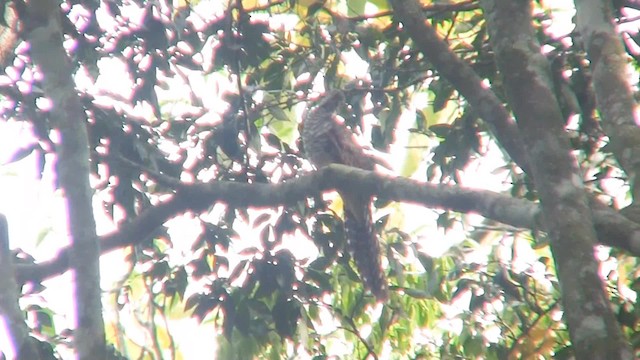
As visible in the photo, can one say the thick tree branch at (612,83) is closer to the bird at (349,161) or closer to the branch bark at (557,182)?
the branch bark at (557,182)

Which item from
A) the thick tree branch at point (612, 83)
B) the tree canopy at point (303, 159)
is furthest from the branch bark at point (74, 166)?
the thick tree branch at point (612, 83)

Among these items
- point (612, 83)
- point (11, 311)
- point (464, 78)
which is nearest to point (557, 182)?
point (612, 83)

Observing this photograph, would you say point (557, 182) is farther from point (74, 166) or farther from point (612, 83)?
point (74, 166)

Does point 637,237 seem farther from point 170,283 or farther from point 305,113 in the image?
point 305,113

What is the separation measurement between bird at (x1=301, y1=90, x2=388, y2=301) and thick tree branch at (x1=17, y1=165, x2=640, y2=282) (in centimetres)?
23

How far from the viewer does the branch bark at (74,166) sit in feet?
7.88

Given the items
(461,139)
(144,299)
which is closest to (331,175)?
(461,139)

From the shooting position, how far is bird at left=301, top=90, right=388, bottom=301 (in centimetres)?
423

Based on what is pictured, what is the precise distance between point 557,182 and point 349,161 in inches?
124

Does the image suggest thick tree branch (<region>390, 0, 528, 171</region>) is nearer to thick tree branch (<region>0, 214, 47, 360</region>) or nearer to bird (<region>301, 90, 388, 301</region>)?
bird (<region>301, 90, 388, 301</region>)

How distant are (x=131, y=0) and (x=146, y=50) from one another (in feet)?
1.35

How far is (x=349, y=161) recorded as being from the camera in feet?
17.5

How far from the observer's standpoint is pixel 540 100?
2.39 metres

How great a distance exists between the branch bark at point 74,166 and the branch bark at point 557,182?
55.5 inches
